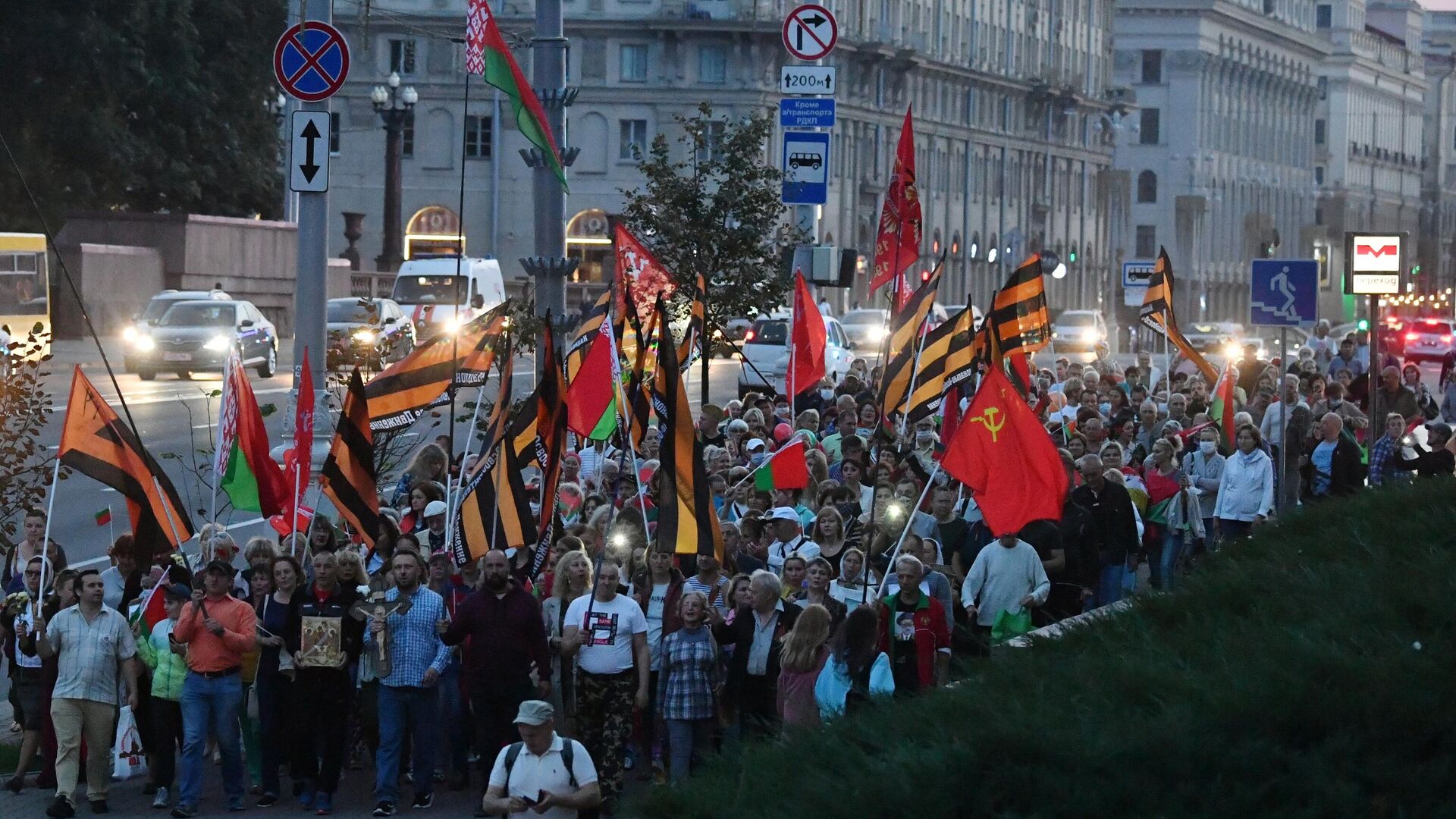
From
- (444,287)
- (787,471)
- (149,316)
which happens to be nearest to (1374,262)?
(787,471)

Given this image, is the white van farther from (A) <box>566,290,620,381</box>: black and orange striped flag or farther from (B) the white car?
(A) <box>566,290,620,381</box>: black and orange striped flag

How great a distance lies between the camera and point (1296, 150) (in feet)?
496

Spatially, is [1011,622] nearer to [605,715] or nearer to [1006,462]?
[1006,462]

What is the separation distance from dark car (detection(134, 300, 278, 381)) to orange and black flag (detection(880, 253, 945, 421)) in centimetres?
2198

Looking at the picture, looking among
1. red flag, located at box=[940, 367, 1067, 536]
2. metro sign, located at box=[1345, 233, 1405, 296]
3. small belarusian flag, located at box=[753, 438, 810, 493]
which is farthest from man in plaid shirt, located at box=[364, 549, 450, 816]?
metro sign, located at box=[1345, 233, 1405, 296]

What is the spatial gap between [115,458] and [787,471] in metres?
4.82

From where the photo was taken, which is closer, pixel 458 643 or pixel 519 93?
pixel 458 643

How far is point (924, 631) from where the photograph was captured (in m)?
12.4

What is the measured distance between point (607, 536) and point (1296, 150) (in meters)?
142

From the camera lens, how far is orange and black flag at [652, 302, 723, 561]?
1297 centimetres

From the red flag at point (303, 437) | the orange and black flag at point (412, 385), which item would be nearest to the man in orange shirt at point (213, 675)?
the red flag at point (303, 437)

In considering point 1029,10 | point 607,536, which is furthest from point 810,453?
point 1029,10

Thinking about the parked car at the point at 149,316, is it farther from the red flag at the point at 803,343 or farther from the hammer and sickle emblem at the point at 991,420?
the hammer and sickle emblem at the point at 991,420

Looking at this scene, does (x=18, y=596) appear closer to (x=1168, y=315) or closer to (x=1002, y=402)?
(x=1002, y=402)
